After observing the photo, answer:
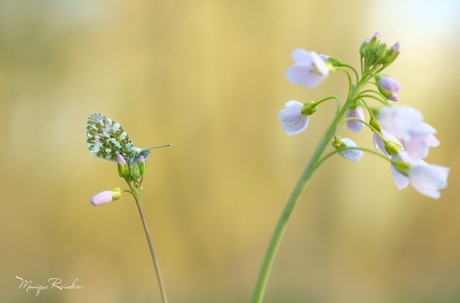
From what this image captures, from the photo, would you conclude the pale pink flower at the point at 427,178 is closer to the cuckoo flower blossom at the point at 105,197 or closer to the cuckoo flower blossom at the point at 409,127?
the cuckoo flower blossom at the point at 409,127

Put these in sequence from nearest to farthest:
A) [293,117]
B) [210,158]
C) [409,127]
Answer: [409,127] < [293,117] < [210,158]

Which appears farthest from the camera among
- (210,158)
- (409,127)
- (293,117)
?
(210,158)

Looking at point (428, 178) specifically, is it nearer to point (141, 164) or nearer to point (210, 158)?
point (141, 164)

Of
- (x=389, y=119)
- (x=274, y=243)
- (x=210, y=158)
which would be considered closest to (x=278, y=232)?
(x=274, y=243)

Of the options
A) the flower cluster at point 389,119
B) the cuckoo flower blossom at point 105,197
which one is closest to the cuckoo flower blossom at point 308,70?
the flower cluster at point 389,119

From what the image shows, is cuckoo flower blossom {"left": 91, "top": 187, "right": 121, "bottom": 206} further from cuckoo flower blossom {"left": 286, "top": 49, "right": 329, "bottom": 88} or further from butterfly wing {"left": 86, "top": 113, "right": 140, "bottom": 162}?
cuckoo flower blossom {"left": 286, "top": 49, "right": 329, "bottom": 88}

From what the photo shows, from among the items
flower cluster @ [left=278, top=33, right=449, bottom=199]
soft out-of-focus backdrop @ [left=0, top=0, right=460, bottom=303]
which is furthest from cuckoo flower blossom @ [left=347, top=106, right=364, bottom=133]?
soft out-of-focus backdrop @ [left=0, top=0, right=460, bottom=303]

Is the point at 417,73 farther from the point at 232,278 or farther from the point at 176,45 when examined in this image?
the point at 232,278
